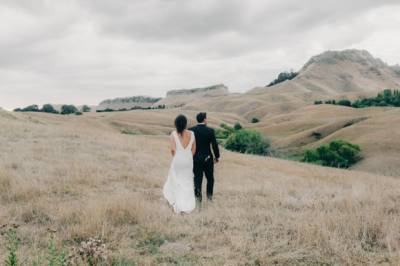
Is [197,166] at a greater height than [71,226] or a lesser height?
greater

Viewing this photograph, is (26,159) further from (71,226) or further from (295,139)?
(295,139)

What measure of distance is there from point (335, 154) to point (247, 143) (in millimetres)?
18532

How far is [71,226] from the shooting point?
638 cm

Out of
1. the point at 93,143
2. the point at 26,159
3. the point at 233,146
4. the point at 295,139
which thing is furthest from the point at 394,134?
the point at 26,159

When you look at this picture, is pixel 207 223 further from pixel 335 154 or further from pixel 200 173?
pixel 335 154

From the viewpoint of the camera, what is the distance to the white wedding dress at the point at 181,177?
8.54 metres

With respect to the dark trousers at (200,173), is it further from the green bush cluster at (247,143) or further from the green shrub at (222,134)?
the green shrub at (222,134)

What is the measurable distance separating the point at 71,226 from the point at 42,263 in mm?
1616

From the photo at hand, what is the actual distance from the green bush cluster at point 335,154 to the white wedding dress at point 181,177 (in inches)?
2435

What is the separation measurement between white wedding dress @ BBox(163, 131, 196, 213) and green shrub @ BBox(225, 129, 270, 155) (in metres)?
70.9

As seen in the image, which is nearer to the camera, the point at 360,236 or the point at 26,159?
the point at 360,236

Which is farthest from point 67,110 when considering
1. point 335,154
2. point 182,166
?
point 182,166

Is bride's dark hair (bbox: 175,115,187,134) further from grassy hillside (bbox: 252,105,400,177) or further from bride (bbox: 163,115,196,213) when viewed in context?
grassy hillside (bbox: 252,105,400,177)

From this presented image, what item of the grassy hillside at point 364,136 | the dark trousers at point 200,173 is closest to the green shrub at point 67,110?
the grassy hillside at point 364,136
